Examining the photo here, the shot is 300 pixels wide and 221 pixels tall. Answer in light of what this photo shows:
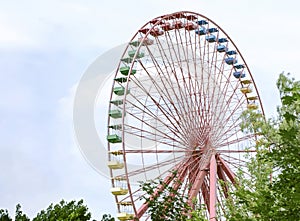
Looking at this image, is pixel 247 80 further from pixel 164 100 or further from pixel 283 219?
pixel 283 219

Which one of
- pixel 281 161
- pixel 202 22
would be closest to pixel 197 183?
pixel 202 22

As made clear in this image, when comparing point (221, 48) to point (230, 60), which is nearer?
point (221, 48)

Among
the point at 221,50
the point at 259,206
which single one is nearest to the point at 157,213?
the point at 259,206

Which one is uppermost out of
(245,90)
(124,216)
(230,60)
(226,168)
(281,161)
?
(230,60)

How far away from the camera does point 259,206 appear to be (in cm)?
734

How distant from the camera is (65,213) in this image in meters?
14.7

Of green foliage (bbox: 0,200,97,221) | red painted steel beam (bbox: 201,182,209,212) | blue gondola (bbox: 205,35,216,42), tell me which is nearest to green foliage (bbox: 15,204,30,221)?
green foliage (bbox: 0,200,97,221)

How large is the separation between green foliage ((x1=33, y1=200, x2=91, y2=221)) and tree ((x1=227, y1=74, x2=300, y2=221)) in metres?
7.16

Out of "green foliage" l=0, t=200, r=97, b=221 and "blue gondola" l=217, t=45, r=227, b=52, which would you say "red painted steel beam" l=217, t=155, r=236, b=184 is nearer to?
"blue gondola" l=217, t=45, r=227, b=52

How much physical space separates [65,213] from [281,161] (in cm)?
841

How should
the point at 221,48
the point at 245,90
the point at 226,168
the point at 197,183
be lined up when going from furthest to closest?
the point at 245,90
the point at 221,48
the point at 226,168
the point at 197,183

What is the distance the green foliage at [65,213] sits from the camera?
14453 millimetres

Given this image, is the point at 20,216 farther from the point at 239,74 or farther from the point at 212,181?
the point at 239,74

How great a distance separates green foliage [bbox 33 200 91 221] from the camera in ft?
47.4
